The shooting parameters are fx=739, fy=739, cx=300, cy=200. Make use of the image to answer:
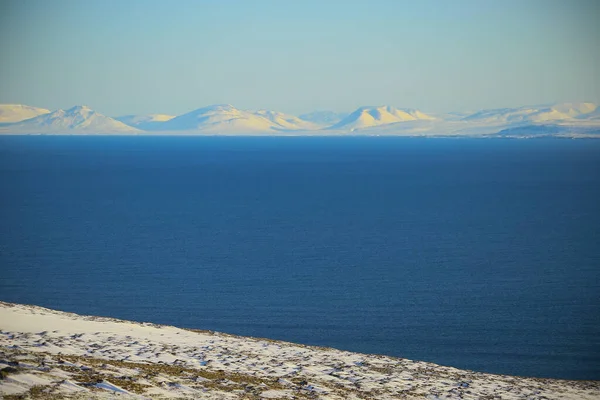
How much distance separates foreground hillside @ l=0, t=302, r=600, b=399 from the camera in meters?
19.0

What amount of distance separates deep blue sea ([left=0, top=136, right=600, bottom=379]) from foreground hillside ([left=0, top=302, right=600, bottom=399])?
735 cm

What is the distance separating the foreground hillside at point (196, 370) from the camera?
62.4 ft

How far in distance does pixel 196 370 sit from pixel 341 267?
30.4 metres

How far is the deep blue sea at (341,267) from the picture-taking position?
36094 millimetres

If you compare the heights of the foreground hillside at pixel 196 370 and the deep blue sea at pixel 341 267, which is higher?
the foreground hillside at pixel 196 370

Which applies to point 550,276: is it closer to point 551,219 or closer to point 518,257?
point 518,257

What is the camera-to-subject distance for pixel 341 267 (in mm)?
51906

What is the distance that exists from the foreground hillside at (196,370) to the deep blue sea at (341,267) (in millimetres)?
7348

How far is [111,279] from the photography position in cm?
4772

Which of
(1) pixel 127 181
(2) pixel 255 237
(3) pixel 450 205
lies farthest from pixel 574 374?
(1) pixel 127 181

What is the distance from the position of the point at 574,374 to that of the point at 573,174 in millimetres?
125330

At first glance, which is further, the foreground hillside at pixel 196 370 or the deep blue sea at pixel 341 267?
the deep blue sea at pixel 341 267

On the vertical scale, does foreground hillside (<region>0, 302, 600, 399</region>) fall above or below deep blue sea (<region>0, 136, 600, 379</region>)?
above

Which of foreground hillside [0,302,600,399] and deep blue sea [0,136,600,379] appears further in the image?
deep blue sea [0,136,600,379]
